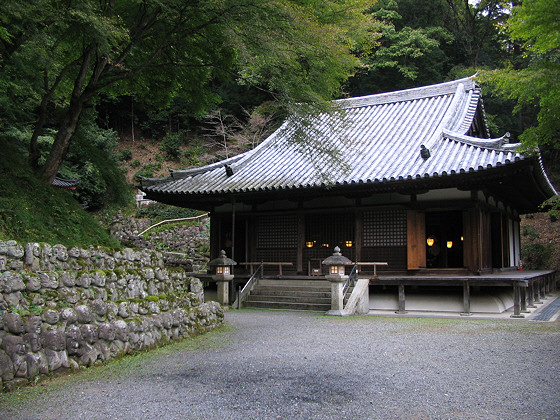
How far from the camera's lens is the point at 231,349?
7.18 meters

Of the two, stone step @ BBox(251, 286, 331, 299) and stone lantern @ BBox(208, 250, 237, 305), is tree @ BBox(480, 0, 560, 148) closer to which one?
stone step @ BBox(251, 286, 331, 299)

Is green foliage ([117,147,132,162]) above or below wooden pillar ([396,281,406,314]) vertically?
above

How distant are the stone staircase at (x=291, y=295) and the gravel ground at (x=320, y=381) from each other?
4.10m

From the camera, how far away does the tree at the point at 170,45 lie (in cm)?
743

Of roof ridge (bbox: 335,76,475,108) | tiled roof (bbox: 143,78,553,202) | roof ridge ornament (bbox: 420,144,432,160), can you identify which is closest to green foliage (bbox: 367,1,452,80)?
roof ridge (bbox: 335,76,475,108)

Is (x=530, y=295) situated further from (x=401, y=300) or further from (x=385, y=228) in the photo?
(x=385, y=228)

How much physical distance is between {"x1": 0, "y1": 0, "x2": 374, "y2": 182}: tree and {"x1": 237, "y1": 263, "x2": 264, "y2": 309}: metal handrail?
606cm

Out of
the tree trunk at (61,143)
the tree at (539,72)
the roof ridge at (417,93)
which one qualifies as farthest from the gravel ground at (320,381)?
the roof ridge at (417,93)

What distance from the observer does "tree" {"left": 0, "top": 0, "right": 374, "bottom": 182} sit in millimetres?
7426

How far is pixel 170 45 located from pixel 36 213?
4.27 meters

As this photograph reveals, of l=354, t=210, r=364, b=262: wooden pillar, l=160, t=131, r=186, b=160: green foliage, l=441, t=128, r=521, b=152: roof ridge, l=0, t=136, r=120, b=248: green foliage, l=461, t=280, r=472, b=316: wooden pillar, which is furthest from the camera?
l=160, t=131, r=186, b=160: green foliage

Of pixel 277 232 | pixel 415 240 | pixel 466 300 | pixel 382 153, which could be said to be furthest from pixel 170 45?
pixel 466 300

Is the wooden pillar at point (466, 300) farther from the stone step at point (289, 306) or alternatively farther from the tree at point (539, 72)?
the tree at point (539, 72)

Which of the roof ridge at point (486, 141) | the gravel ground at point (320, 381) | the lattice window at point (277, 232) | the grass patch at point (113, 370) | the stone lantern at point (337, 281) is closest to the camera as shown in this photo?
the gravel ground at point (320, 381)
